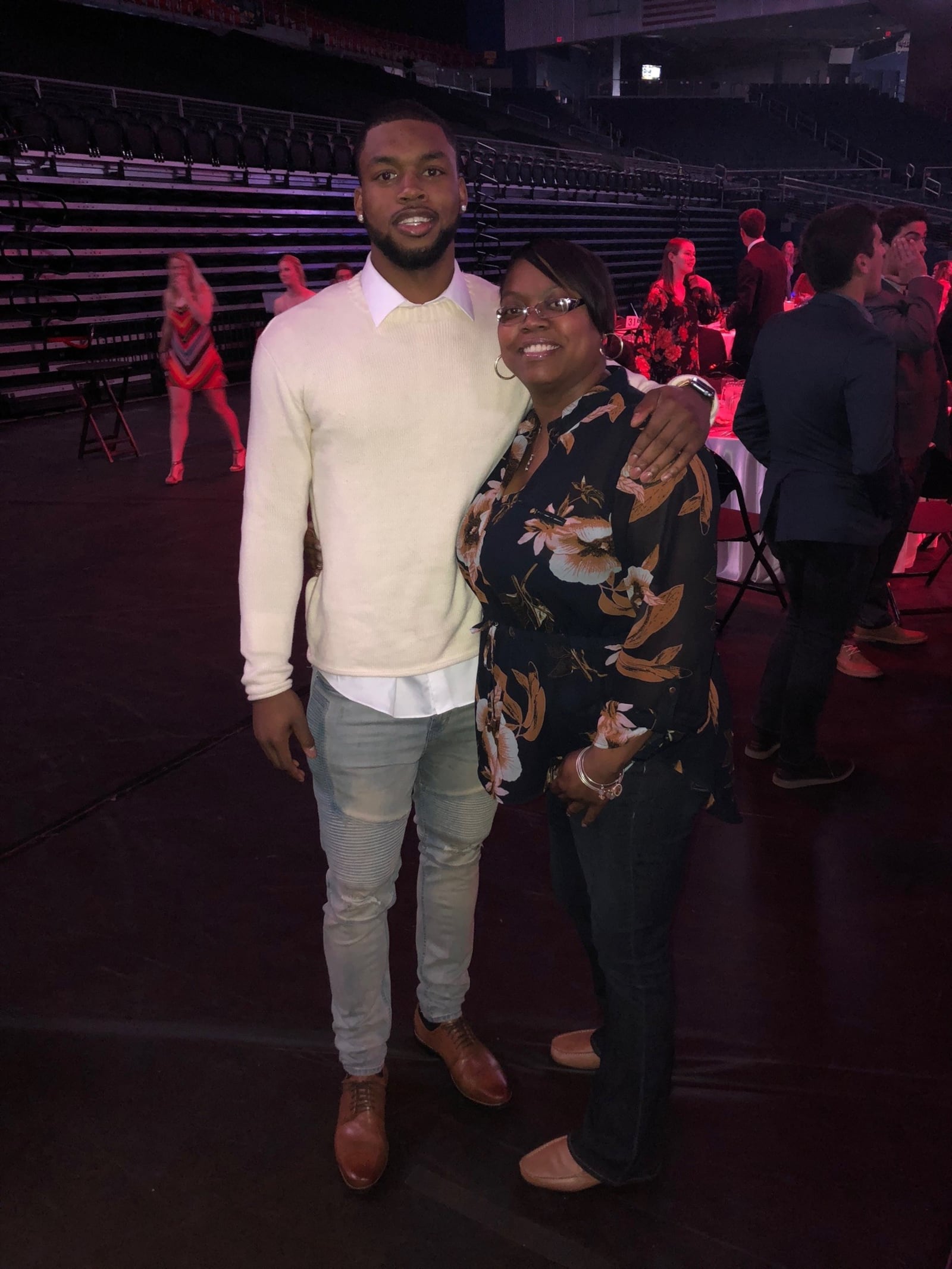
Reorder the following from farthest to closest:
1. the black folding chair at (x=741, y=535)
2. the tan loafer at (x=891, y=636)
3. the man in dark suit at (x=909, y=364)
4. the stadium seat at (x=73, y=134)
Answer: the stadium seat at (x=73, y=134) → the tan loafer at (x=891, y=636) → the black folding chair at (x=741, y=535) → the man in dark suit at (x=909, y=364)

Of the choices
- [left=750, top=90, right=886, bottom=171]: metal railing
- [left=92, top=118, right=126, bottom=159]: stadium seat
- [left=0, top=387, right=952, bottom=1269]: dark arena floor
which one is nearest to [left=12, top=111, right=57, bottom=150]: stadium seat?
[left=92, top=118, right=126, bottom=159]: stadium seat

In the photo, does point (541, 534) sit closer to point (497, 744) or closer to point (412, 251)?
point (497, 744)

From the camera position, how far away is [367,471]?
4.54 ft

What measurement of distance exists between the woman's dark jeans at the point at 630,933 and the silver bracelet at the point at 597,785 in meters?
0.02

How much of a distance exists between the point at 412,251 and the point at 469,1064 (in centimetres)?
138

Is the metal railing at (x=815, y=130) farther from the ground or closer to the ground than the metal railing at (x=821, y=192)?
farther from the ground

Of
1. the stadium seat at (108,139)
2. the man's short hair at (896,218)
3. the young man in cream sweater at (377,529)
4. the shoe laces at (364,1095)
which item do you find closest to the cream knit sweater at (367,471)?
the young man in cream sweater at (377,529)

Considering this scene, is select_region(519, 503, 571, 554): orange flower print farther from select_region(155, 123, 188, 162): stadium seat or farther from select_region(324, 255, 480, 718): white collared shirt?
select_region(155, 123, 188, 162): stadium seat

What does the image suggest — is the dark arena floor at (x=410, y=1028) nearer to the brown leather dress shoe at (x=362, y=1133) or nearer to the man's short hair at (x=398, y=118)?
the brown leather dress shoe at (x=362, y=1133)

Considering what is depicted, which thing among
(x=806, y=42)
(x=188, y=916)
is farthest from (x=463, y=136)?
(x=188, y=916)

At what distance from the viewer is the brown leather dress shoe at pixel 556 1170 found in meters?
1.54

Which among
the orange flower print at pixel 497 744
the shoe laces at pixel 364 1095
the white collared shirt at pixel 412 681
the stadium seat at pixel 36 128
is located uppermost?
the stadium seat at pixel 36 128

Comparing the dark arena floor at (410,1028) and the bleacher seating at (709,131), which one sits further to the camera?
the bleacher seating at (709,131)

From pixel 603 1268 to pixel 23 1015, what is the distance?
49.6 inches
